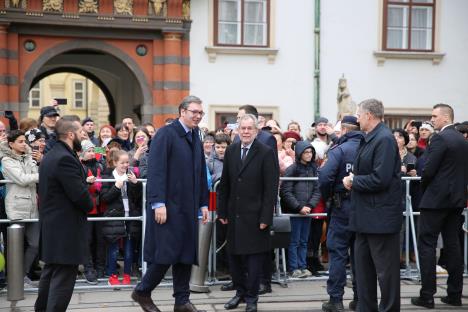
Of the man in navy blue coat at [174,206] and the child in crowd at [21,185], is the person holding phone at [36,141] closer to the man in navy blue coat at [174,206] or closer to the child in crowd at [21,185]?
the child in crowd at [21,185]

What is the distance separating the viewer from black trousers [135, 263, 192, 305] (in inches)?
278

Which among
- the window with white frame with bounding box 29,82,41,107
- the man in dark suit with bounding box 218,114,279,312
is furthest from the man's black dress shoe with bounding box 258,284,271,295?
the window with white frame with bounding box 29,82,41,107

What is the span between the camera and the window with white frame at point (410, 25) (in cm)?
1841

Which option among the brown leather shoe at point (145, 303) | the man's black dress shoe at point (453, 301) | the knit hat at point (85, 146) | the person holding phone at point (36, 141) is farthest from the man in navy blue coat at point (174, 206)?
the man's black dress shoe at point (453, 301)

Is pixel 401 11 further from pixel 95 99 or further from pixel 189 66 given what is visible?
pixel 95 99

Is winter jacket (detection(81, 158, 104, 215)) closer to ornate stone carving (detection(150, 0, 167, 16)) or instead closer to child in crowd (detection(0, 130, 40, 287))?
child in crowd (detection(0, 130, 40, 287))

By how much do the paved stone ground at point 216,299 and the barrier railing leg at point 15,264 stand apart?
0.19 metres

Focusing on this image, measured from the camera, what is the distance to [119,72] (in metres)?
22.3

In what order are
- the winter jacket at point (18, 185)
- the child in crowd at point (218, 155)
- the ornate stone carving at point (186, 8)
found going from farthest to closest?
the ornate stone carving at point (186, 8) < the child in crowd at point (218, 155) < the winter jacket at point (18, 185)

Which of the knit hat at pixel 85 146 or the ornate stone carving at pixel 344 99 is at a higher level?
the ornate stone carving at pixel 344 99

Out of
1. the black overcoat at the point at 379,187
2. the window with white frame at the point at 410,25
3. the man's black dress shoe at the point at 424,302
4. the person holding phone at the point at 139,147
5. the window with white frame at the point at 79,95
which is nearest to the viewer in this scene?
the black overcoat at the point at 379,187

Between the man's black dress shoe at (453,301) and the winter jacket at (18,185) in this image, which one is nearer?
the man's black dress shoe at (453,301)

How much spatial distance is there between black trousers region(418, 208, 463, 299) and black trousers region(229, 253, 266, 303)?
175 cm

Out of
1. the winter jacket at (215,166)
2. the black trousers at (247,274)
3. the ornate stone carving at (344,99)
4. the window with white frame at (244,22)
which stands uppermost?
the window with white frame at (244,22)
